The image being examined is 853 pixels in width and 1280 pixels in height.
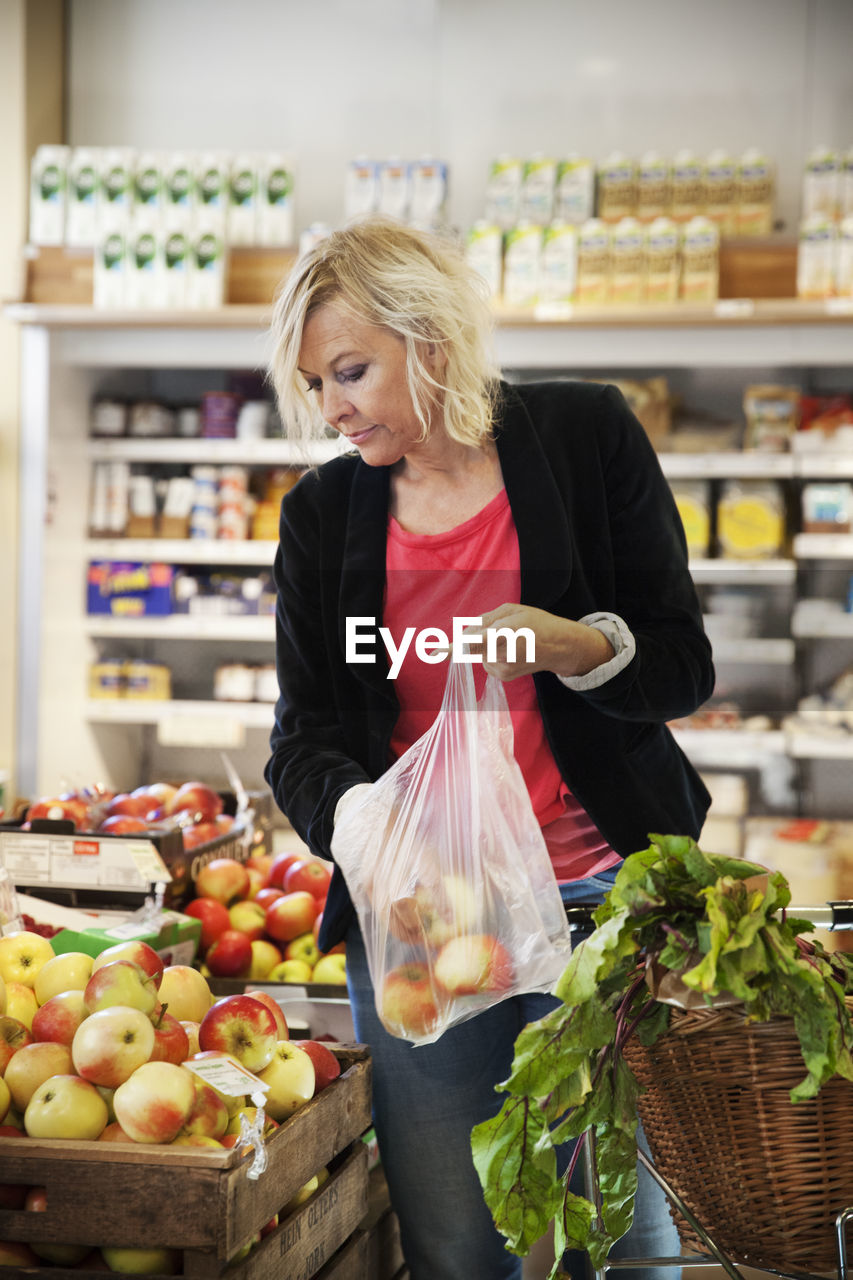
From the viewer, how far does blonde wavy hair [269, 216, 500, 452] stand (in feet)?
4.12

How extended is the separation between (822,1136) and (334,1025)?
1.00 metres

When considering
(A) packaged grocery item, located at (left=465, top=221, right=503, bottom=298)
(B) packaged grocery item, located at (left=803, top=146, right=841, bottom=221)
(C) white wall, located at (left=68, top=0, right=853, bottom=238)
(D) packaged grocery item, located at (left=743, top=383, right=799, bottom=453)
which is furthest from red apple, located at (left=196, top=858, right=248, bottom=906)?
(C) white wall, located at (left=68, top=0, right=853, bottom=238)

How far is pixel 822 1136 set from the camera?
2.81 ft

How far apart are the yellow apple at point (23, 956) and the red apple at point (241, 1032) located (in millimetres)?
243

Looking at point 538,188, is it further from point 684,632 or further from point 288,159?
point 684,632

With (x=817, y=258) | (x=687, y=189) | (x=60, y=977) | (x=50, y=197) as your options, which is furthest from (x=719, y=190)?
(x=60, y=977)

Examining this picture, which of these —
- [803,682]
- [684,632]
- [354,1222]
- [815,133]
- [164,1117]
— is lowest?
[354,1222]

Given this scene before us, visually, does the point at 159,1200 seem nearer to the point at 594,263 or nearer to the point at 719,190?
the point at 594,263

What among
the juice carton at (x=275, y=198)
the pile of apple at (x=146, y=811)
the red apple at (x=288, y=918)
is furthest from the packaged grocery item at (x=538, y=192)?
the red apple at (x=288, y=918)

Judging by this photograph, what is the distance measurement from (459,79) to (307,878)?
2.90 metres

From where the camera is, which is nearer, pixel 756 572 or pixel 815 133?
pixel 756 572

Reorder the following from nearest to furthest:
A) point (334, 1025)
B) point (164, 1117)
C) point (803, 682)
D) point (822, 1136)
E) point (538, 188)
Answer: point (822, 1136) < point (164, 1117) < point (334, 1025) < point (803, 682) < point (538, 188)

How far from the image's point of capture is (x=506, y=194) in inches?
140

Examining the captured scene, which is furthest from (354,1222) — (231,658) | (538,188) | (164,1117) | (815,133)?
(815,133)
